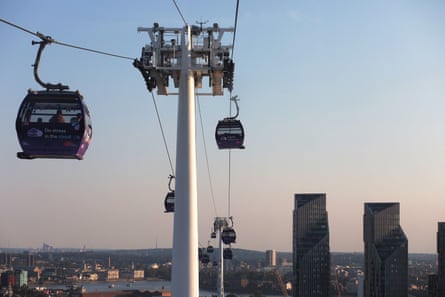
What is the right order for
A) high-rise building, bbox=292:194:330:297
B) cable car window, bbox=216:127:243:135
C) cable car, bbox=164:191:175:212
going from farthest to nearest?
high-rise building, bbox=292:194:330:297 < cable car, bbox=164:191:175:212 < cable car window, bbox=216:127:243:135

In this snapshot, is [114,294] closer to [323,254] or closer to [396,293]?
[323,254]

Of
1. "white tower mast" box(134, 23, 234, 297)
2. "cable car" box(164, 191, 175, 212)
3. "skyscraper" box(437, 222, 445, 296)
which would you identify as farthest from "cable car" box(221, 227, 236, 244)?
"skyscraper" box(437, 222, 445, 296)

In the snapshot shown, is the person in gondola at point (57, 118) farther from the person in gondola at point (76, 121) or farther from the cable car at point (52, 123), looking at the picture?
the person in gondola at point (76, 121)

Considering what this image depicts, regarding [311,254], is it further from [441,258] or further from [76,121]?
[76,121]

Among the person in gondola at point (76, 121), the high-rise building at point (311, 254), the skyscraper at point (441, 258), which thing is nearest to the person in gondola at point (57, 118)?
the person in gondola at point (76, 121)

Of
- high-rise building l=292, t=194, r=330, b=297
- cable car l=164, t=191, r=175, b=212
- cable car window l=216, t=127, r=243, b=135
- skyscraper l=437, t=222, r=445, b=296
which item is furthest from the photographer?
high-rise building l=292, t=194, r=330, b=297

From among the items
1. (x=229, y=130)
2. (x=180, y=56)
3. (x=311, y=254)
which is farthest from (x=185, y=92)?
(x=311, y=254)

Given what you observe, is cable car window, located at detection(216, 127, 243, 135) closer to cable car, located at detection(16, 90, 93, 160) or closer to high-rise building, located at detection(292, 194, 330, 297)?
cable car, located at detection(16, 90, 93, 160)
